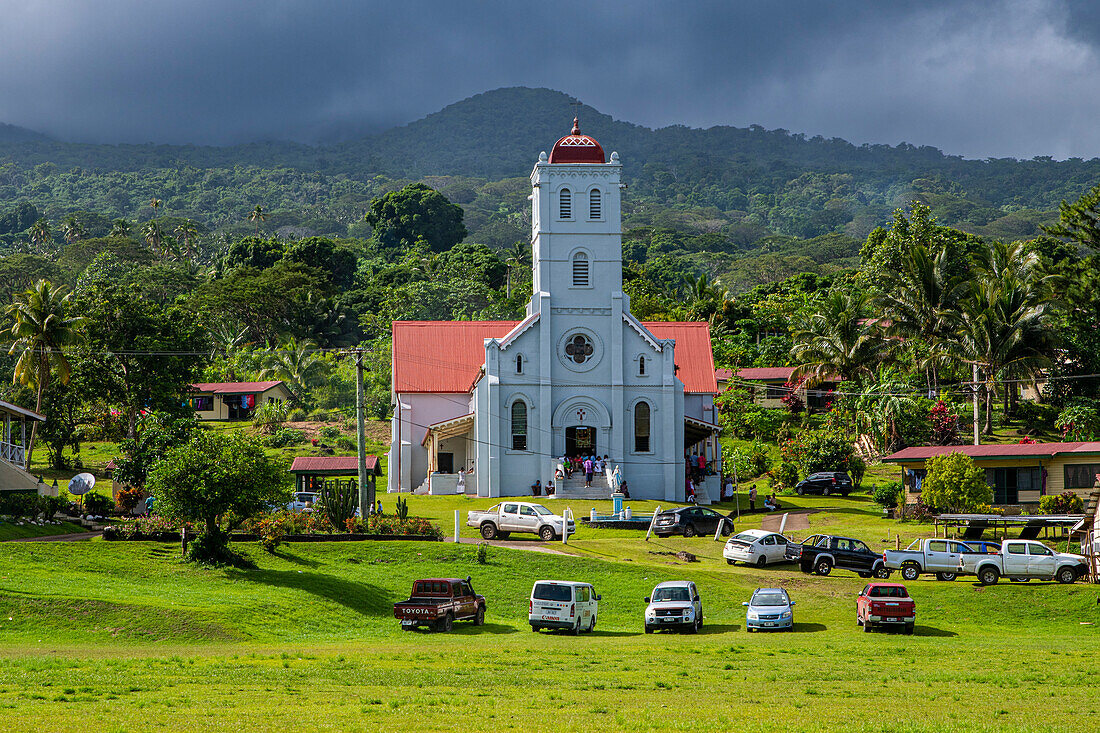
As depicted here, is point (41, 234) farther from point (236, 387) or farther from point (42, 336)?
point (42, 336)

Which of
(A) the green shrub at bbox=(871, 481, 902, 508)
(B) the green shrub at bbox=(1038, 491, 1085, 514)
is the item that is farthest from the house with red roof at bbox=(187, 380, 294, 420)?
(B) the green shrub at bbox=(1038, 491, 1085, 514)

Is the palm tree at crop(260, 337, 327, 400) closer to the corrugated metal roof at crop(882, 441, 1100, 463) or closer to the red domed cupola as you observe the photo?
the red domed cupola

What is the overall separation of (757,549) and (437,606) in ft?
45.4

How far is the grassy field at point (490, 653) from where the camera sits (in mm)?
16219

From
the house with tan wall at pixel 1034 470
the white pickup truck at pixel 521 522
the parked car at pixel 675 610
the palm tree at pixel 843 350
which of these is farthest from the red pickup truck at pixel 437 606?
the palm tree at pixel 843 350

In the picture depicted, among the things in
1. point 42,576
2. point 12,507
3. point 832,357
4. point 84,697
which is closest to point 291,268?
point 832,357

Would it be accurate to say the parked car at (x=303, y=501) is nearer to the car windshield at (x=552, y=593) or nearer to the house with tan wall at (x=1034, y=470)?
the car windshield at (x=552, y=593)

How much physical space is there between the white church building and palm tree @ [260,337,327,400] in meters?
33.5

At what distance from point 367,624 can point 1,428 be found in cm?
2745

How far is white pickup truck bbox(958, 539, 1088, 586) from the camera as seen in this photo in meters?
34.0

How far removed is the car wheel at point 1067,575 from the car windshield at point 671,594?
13.7m

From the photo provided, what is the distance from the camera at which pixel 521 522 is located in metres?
42.3

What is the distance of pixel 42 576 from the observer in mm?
29250

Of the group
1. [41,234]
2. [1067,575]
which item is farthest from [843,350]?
[41,234]
